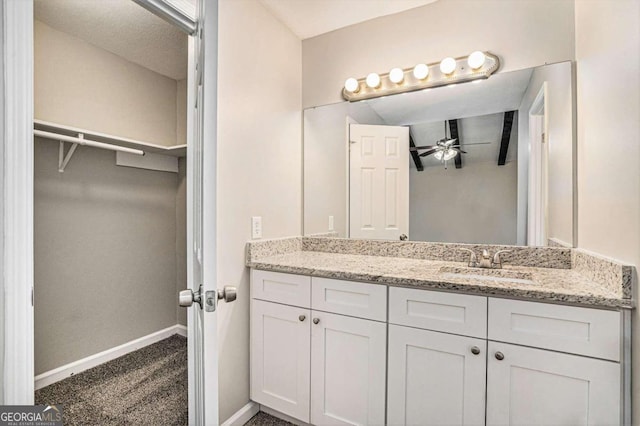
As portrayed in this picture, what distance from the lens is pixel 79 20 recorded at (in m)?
1.91

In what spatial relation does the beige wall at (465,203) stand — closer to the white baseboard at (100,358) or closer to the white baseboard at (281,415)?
the white baseboard at (281,415)

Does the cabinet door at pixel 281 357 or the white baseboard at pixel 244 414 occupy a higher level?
the cabinet door at pixel 281 357

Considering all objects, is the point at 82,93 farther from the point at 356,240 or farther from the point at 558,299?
the point at 558,299

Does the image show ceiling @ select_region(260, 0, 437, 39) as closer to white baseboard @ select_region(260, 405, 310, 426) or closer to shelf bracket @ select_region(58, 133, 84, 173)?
shelf bracket @ select_region(58, 133, 84, 173)

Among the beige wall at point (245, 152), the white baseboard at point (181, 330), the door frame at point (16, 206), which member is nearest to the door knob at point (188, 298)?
the door frame at point (16, 206)

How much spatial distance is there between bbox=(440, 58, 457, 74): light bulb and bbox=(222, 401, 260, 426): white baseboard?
7.38ft

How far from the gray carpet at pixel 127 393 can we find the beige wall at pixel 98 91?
1708 millimetres

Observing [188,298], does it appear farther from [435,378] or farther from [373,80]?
[373,80]

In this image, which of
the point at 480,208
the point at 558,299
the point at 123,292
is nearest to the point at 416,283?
the point at 558,299

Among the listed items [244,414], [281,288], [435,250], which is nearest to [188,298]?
[281,288]

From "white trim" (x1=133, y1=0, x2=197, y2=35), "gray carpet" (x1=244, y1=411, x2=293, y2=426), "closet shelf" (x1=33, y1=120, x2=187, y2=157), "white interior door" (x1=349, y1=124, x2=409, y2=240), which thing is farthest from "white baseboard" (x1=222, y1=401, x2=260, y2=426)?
"white trim" (x1=133, y1=0, x2=197, y2=35)

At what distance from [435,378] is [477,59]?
166cm

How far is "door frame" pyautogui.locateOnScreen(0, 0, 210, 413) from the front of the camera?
76cm

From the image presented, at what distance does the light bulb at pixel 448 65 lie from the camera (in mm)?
1787
